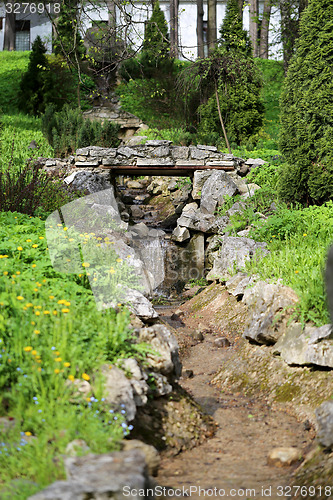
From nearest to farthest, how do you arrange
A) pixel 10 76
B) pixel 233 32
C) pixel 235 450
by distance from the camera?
pixel 235 450 → pixel 233 32 → pixel 10 76

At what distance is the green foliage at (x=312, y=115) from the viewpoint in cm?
835

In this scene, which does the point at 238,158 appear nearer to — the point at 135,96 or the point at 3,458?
the point at 135,96

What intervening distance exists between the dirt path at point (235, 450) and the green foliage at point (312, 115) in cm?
433

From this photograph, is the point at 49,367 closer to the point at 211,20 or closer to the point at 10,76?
the point at 211,20

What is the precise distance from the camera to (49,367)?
3.17 meters

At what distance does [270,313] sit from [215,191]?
251 inches

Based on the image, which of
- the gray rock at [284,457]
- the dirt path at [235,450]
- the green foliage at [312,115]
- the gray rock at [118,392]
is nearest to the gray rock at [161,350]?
the gray rock at [118,392]

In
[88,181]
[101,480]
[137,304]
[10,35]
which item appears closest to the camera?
[101,480]

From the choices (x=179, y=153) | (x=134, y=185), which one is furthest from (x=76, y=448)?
(x=134, y=185)

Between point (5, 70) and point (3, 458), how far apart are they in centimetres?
2211

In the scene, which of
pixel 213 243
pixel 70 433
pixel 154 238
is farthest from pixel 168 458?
pixel 154 238

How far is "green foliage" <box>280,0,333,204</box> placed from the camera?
8.35m

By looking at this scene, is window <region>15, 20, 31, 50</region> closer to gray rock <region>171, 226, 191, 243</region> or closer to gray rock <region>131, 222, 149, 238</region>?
gray rock <region>131, 222, 149, 238</region>

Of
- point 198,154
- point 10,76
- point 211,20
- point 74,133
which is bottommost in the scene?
point 198,154
